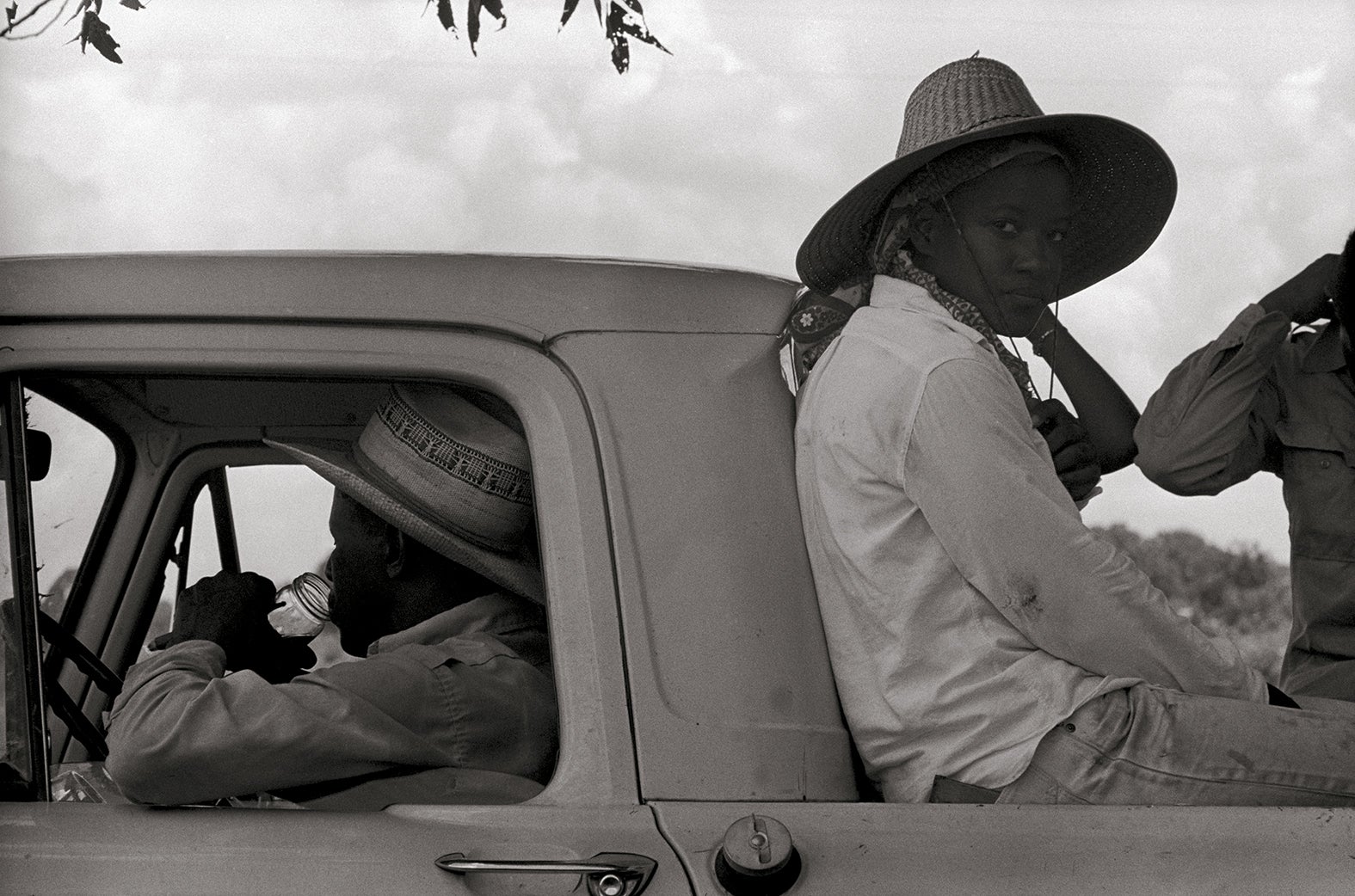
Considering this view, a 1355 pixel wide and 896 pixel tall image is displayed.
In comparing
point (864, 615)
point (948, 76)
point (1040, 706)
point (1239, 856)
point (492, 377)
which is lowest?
point (1239, 856)

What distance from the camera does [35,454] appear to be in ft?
6.68

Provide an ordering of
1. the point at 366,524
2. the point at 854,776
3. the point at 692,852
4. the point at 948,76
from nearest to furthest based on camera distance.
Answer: the point at 692,852 < the point at 854,776 < the point at 366,524 < the point at 948,76

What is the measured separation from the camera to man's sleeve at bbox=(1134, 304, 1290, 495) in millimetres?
2496

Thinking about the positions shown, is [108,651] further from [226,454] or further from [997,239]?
[997,239]

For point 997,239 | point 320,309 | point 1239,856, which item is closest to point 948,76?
point 997,239

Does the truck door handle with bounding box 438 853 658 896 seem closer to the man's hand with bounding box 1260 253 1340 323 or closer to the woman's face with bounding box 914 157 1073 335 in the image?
the woman's face with bounding box 914 157 1073 335

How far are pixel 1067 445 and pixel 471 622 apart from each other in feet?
3.30

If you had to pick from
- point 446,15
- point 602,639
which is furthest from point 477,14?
point 602,639

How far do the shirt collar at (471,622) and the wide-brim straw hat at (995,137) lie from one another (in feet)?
2.41

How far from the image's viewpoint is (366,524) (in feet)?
7.32

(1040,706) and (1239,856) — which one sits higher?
(1040,706)

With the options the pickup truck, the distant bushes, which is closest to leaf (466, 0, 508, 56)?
the pickup truck

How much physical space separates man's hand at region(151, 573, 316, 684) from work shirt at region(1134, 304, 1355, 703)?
1543 millimetres

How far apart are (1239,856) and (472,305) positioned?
45.0 inches
